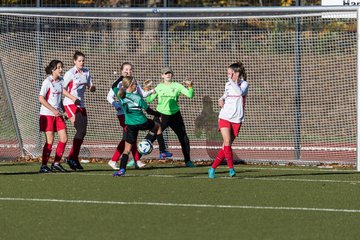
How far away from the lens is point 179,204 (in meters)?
11.6

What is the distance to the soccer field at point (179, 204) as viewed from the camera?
31.7 feet

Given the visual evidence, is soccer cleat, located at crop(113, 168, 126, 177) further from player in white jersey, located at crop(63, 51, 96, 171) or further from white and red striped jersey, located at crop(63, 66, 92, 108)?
white and red striped jersey, located at crop(63, 66, 92, 108)

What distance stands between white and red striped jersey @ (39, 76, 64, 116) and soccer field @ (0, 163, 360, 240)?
3.02 feet

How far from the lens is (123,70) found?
53.1 feet

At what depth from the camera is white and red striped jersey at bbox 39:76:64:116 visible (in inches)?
615

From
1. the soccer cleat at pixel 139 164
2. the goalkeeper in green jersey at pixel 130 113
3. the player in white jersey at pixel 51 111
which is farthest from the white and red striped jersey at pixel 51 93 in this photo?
the soccer cleat at pixel 139 164

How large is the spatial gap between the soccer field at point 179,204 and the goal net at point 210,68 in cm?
234

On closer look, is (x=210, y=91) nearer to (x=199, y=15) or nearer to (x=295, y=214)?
(x=199, y=15)

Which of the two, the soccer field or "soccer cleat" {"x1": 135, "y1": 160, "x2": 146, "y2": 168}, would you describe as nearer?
the soccer field

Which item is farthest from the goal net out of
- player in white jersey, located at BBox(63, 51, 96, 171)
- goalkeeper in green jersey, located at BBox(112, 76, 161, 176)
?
goalkeeper in green jersey, located at BBox(112, 76, 161, 176)

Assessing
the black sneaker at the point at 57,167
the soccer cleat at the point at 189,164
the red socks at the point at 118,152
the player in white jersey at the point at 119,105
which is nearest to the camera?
the black sneaker at the point at 57,167

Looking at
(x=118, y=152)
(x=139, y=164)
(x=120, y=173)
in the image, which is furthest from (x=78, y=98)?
(x=120, y=173)

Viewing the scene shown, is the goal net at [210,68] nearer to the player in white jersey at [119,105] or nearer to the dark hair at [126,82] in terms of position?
the player in white jersey at [119,105]

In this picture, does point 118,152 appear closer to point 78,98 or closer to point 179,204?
point 78,98
